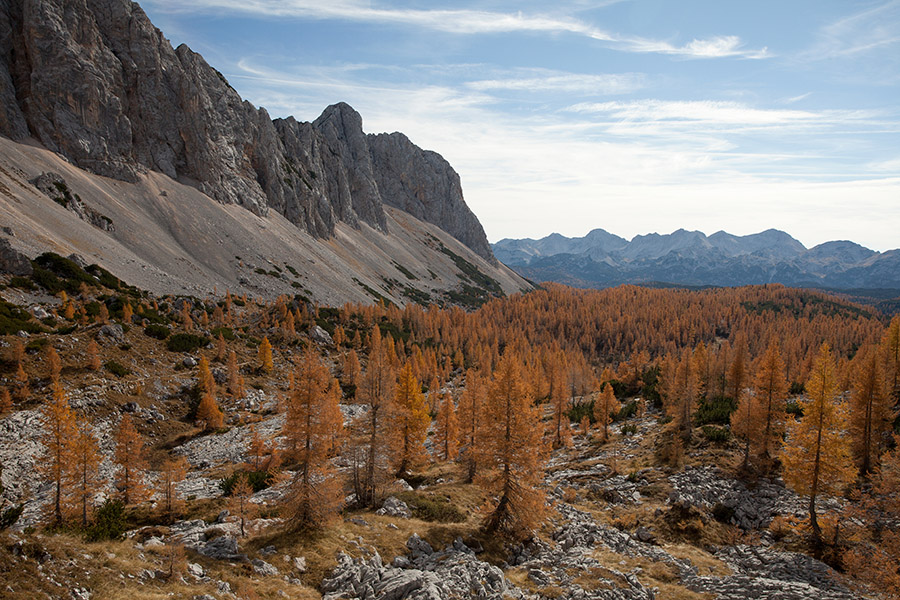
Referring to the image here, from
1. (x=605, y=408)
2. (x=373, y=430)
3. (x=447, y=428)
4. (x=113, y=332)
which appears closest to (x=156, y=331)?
(x=113, y=332)

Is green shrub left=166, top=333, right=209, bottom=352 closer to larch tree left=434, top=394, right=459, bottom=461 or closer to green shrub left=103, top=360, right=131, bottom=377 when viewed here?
green shrub left=103, top=360, right=131, bottom=377

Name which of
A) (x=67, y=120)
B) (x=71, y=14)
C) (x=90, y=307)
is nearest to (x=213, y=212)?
(x=67, y=120)

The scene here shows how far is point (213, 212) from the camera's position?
138m

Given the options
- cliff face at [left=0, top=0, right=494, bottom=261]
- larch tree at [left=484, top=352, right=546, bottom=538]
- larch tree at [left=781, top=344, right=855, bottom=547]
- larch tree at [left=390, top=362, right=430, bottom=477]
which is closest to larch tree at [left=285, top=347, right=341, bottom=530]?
larch tree at [left=390, top=362, right=430, bottom=477]

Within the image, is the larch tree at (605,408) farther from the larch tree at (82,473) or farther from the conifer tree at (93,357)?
the conifer tree at (93,357)

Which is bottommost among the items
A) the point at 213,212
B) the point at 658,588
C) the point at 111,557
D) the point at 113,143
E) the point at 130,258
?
the point at 658,588

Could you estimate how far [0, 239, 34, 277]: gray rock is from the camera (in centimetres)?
6769

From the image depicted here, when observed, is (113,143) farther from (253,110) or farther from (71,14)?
(253,110)

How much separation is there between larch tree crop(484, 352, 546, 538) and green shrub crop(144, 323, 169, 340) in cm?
6578

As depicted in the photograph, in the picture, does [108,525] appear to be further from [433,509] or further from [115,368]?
[115,368]

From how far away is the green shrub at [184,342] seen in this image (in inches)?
2872

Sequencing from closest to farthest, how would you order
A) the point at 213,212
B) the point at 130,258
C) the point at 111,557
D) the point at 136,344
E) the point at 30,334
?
the point at 111,557 → the point at 30,334 → the point at 136,344 → the point at 130,258 → the point at 213,212

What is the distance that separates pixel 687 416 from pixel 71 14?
171319mm

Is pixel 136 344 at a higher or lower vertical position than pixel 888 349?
lower
